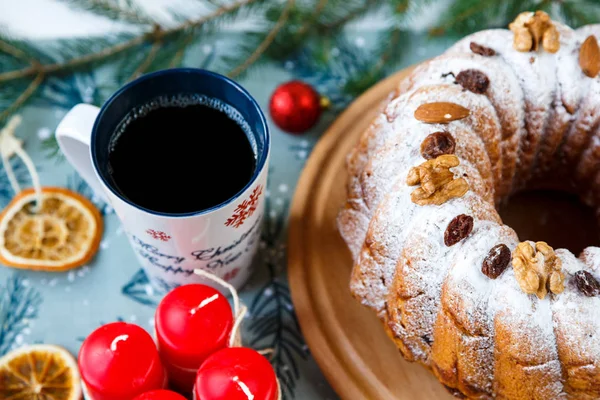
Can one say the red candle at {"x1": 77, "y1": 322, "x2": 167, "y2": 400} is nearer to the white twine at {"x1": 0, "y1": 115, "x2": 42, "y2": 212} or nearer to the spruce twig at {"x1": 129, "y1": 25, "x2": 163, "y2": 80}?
the white twine at {"x1": 0, "y1": 115, "x2": 42, "y2": 212}

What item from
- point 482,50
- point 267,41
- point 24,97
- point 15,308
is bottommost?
point 15,308

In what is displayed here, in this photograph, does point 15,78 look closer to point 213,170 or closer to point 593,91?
point 213,170

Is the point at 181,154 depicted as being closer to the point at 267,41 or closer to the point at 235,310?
the point at 235,310

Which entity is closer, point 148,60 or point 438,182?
point 438,182

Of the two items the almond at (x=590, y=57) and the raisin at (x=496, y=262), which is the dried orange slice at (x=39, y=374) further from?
the almond at (x=590, y=57)

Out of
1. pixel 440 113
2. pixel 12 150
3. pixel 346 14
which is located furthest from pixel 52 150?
pixel 440 113

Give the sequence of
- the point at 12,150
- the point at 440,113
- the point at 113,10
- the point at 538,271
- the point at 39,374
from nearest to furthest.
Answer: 1. the point at 538,271
2. the point at 440,113
3. the point at 39,374
4. the point at 12,150
5. the point at 113,10

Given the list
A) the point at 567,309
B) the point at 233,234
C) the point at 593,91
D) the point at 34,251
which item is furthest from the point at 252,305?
the point at 593,91
